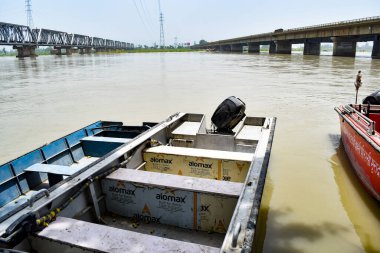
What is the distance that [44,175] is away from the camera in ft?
20.7

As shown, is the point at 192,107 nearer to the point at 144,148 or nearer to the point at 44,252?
the point at 144,148

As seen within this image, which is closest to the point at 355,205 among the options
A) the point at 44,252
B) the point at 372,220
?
the point at 372,220

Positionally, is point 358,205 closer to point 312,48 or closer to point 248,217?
point 248,217

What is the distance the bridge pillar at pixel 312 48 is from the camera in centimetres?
6644

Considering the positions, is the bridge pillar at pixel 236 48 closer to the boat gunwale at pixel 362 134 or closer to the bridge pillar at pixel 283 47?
the bridge pillar at pixel 283 47

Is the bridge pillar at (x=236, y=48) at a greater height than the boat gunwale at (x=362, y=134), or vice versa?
the bridge pillar at (x=236, y=48)

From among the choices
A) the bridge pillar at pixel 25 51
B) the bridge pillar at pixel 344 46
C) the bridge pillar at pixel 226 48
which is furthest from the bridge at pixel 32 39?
the bridge pillar at pixel 344 46

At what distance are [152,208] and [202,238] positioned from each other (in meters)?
0.81

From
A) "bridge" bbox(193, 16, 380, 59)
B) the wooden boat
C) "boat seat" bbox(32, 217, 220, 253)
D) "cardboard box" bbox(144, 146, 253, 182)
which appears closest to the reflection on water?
the wooden boat

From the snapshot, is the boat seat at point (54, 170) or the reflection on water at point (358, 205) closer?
the reflection on water at point (358, 205)

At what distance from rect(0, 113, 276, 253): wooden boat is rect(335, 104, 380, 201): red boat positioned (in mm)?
1784

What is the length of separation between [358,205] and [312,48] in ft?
232

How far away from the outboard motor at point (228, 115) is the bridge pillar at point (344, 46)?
54660 mm

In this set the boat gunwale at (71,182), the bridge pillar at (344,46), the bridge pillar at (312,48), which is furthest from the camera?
the bridge pillar at (312,48)
